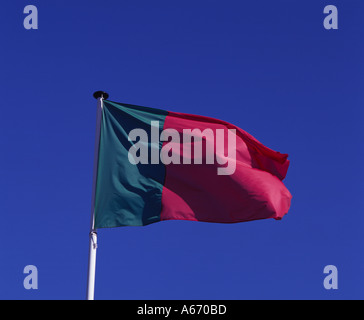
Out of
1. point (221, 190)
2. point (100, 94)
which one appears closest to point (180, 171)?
point (221, 190)

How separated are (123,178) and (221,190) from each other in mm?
2327

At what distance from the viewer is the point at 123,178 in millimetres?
17297

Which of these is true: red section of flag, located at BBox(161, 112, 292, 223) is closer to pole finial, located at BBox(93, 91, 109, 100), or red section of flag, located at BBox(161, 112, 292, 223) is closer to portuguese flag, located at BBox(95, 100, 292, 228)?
portuguese flag, located at BBox(95, 100, 292, 228)

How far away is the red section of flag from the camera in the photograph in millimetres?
17453

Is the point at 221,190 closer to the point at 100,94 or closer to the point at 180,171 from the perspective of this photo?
the point at 180,171

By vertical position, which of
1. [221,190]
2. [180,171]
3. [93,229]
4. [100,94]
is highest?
[100,94]

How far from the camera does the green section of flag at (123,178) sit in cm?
1689

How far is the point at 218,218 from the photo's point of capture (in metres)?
17.6

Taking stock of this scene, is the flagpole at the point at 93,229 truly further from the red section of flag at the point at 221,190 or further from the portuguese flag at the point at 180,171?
the red section of flag at the point at 221,190

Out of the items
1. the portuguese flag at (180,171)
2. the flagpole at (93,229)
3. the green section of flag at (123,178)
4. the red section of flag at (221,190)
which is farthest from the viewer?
the red section of flag at (221,190)

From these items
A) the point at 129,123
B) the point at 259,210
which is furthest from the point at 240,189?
the point at 129,123

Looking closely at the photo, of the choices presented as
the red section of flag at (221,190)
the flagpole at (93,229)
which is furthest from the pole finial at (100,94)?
the red section of flag at (221,190)
